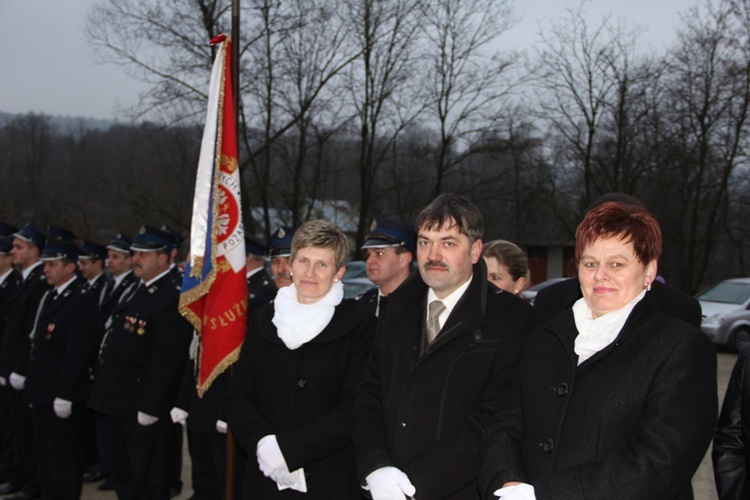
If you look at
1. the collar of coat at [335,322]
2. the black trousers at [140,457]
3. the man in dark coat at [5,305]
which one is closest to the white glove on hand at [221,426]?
the black trousers at [140,457]

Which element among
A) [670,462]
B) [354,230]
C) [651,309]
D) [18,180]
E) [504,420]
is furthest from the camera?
[18,180]

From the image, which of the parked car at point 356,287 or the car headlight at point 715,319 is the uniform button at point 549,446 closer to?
the parked car at point 356,287

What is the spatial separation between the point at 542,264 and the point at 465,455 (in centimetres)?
3435

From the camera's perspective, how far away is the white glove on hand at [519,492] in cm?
232

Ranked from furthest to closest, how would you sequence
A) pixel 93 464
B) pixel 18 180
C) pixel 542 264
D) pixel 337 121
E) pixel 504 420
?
pixel 18 180 → pixel 542 264 → pixel 337 121 → pixel 93 464 → pixel 504 420

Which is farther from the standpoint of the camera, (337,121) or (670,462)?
(337,121)

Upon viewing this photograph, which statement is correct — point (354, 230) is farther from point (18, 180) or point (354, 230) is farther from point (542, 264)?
point (18, 180)

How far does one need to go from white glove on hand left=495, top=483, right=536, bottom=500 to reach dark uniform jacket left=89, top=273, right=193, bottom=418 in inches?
127

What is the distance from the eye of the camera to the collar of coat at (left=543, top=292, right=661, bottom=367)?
236cm

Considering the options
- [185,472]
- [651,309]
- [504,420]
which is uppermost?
[651,309]

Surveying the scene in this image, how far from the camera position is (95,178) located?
41.1m

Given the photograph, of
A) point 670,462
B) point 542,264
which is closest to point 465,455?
point 670,462

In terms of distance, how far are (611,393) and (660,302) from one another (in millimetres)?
1282

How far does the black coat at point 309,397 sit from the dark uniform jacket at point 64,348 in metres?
2.45
